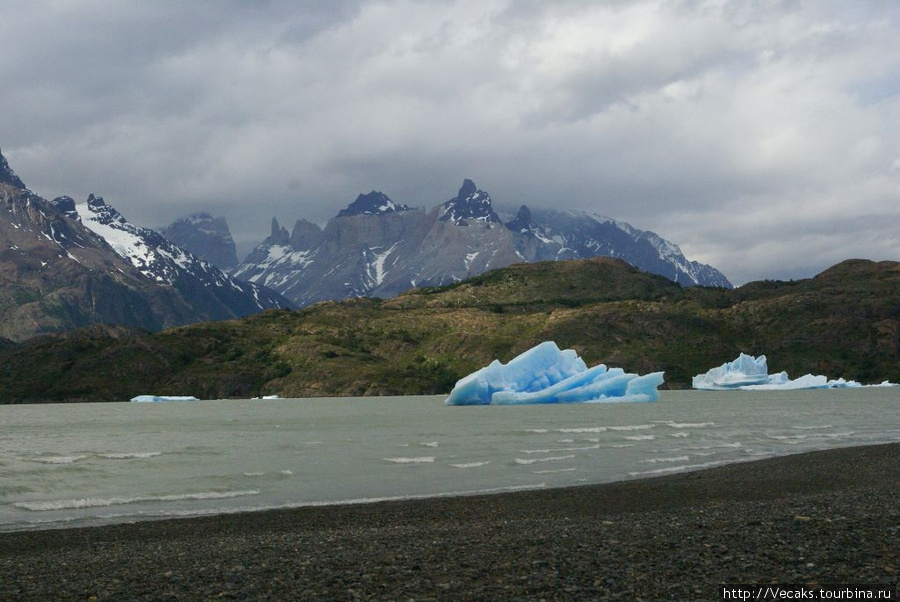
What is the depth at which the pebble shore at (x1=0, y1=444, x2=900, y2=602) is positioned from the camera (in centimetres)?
1273

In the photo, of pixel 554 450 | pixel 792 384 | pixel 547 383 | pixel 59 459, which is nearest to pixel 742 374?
pixel 792 384

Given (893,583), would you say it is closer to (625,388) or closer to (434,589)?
(434,589)

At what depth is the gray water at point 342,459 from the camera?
95.8 ft

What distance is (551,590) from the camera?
12211 mm

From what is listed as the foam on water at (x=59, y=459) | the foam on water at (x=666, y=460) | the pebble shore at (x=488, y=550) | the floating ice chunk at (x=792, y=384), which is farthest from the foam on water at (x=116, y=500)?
the floating ice chunk at (x=792, y=384)

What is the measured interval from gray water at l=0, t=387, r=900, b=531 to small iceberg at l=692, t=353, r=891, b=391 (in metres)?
98.0

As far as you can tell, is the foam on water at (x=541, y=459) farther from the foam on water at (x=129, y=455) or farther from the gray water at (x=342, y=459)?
the foam on water at (x=129, y=455)

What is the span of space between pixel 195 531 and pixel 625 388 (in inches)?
4061

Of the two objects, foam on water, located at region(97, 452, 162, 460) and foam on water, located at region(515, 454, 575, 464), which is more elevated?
foam on water, located at region(97, 452, 162, 460)

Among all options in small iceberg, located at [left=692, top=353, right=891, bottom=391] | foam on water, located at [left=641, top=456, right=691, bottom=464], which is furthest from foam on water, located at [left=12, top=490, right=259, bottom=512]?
small iceberg, located at [left=692, top=353, right=891, bottom=391]

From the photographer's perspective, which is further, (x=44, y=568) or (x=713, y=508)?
(x=713, y=508)

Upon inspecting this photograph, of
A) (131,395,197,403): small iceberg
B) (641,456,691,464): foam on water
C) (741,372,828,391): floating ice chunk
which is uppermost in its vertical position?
(131,395,197,403): small iceberg

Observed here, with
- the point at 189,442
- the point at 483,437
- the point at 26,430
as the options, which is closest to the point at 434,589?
the point at 483,437

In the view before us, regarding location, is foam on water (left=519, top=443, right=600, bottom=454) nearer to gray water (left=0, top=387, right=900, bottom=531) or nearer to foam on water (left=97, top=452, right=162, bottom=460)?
gray water (left=0, top=387, right=900, bottom=531)
